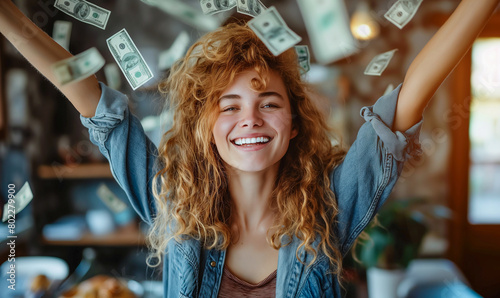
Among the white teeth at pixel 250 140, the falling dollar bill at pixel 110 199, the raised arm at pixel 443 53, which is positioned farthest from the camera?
the falling dollar bill at pixel 110 199

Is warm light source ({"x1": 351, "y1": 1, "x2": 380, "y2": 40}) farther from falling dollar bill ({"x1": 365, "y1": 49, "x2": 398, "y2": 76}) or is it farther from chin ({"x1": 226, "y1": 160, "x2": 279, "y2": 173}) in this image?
chin ({"x1": 226, "y1": 160, "x2": 279, "y2": 173})

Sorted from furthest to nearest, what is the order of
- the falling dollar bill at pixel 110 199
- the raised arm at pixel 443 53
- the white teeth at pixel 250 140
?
the falling dollar bill at pixel 110 199 < the white teeth at pixel 250 140 < the raised arm at pixel 443 53

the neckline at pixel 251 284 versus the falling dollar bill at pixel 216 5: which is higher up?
the falling dollar bill at pixel 216 5

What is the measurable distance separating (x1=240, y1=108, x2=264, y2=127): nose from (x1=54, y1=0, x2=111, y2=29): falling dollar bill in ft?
1.02

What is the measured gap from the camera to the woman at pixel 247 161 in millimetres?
616

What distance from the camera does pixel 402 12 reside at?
2.22 feet

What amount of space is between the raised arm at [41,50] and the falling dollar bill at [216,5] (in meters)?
0.24

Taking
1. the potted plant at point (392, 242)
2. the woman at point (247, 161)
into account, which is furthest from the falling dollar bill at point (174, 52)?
the potted plant at point (392, 242)

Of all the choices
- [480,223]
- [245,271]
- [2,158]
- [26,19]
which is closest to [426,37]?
[480,223]

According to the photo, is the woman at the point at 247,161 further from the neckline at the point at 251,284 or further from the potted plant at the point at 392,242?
the potted plant at the point at 392,242

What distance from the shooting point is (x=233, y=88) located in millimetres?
650

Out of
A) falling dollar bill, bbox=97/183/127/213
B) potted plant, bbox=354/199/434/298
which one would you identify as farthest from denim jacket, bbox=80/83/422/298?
potted plant, bbox=354/199/434/298

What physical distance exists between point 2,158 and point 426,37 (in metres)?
0.90

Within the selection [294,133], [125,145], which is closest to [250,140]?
[294,133]
